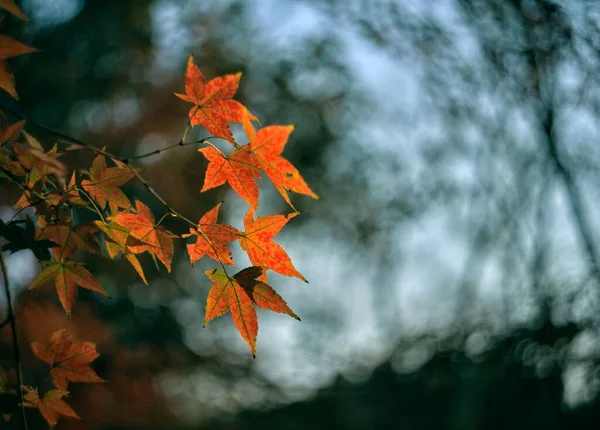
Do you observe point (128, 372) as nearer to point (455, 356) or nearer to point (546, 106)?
point (455, 356)

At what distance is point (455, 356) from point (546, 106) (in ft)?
7.29

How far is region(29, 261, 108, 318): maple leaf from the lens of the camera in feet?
2.21

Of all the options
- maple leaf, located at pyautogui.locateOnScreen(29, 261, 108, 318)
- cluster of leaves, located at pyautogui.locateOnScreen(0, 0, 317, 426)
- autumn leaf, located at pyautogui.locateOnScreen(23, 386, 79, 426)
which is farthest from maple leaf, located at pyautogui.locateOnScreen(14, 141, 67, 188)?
autumn leaf, located at pyautogui.locateOnScreen(23, 386, 79, 426)

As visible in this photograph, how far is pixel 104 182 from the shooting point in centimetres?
65

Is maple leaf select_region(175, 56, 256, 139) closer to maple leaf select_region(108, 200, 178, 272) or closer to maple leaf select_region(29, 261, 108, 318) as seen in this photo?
maple leaf select_region(108, 200, 178, 272)

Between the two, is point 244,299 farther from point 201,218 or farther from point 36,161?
point 36,161

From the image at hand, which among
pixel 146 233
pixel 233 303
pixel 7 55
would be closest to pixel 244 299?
pixel 233 303

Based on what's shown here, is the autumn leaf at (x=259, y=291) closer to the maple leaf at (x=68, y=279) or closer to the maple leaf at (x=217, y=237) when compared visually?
the maple leaf at (x=217, y=237)

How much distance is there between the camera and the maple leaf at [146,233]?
0.63 meters

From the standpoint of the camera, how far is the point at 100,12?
500 cm

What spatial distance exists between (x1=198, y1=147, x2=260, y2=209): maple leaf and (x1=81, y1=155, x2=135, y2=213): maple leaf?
10cm

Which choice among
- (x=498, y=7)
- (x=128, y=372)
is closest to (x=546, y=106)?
(x=498, y=7)

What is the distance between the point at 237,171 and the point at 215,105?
0.27 feet

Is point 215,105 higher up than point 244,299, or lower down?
higher up
